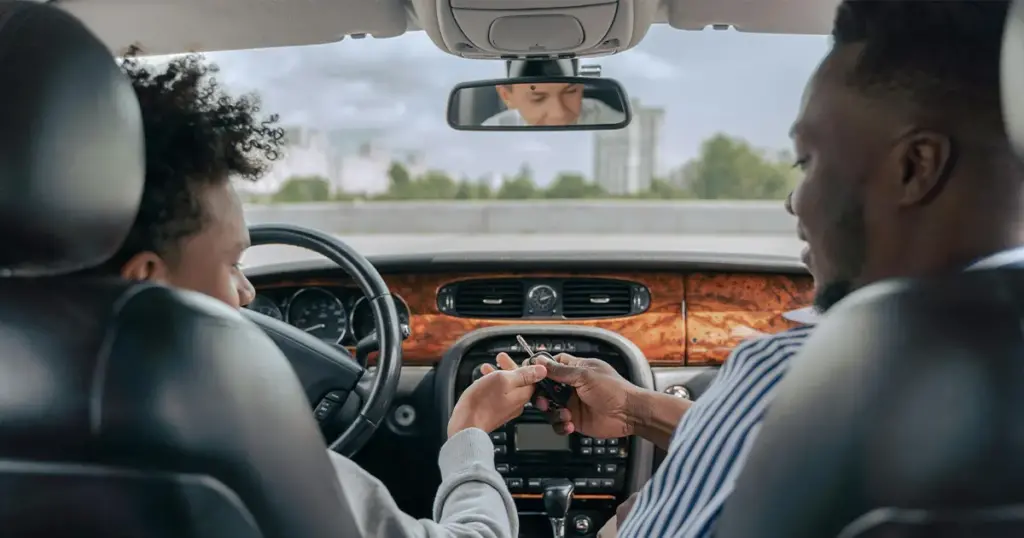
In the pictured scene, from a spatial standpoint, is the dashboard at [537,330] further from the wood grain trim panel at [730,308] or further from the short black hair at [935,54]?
the short black hair at [935,54]

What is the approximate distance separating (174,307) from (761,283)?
2.85 m

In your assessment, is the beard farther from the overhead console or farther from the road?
the overhead console

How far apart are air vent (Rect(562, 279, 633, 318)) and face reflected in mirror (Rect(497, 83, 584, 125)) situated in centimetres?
61

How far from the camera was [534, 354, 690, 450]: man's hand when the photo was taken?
2.90 m

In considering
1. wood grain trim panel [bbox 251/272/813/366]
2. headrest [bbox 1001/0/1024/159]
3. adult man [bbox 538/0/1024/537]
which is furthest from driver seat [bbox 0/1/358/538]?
wood grain trim panel [bbox 251/272/813/366]

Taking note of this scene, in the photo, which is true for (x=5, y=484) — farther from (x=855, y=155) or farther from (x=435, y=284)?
(x=435, y=284)

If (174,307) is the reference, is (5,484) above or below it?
below

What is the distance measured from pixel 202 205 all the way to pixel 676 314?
104 inches

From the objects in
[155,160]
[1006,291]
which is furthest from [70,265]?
[1006,291]

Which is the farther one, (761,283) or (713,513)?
(761,283)

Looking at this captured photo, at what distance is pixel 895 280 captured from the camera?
47.3 inches

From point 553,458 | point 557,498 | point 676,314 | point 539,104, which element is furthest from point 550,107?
point 557,498

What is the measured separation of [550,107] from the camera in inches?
142

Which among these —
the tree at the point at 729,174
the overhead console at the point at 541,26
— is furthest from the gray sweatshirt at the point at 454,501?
the tree at the point at 729,174
